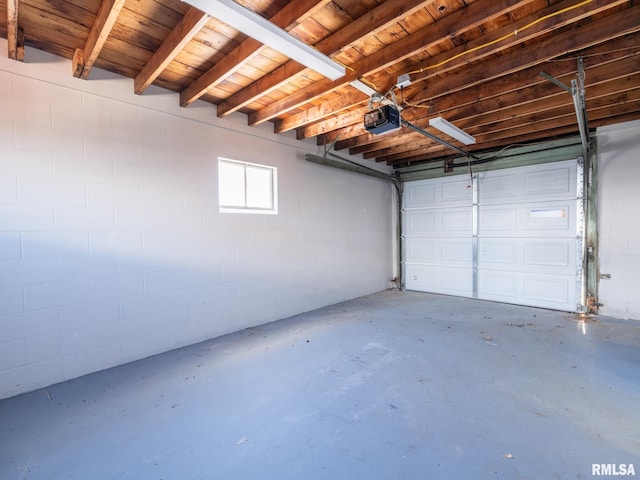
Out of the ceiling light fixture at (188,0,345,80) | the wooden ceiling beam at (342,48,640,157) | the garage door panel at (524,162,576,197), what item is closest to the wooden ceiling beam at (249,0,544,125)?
the ceiling light fixture at (188,0,345,80)

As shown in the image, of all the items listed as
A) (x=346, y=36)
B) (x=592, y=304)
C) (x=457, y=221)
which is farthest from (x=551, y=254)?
(x=346, y=36)

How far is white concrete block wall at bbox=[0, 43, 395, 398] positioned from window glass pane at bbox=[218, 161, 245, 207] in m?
0.15

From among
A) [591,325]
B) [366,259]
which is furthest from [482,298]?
[366,259]

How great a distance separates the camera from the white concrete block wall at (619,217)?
4047mm

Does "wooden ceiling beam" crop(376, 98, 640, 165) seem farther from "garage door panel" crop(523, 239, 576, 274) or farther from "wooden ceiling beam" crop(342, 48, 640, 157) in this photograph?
"garage door panel" crop(523, 239, 576, 274)

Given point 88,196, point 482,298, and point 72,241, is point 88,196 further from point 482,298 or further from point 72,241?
point 482,298

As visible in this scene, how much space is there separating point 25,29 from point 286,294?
11.9 feet

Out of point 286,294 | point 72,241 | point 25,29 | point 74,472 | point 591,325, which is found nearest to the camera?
point 74,472

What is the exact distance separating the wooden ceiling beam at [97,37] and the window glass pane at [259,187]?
1.87 metres

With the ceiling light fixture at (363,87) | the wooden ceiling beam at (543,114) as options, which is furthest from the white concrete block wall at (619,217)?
the ceiling light fixture at (363,87)

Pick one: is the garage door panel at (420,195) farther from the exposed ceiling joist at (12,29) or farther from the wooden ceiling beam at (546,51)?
the exposed ceiling joist at (12,29)

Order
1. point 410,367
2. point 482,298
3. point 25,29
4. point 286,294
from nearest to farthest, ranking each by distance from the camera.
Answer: point 25,29, point 410,367, point 286,294, point 482,298

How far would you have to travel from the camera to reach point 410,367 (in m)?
2.71

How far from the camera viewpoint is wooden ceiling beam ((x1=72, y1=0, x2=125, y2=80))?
72.6 inches
